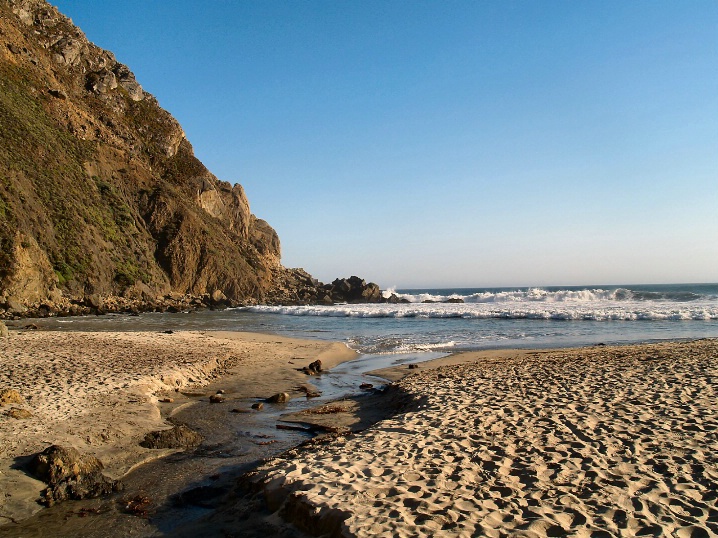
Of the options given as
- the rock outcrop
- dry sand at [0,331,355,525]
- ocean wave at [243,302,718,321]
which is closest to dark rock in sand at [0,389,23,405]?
dry sand at [0,331,355,525]

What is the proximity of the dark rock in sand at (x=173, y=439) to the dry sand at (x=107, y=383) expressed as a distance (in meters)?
0.19

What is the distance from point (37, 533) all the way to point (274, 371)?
9.98m

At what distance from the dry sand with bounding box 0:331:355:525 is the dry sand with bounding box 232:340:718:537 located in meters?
2.71

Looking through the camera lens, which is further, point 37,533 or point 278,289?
point 278,289

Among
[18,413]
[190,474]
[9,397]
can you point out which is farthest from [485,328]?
[18,413]

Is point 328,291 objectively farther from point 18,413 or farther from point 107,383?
point 18,413

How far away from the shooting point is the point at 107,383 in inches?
399

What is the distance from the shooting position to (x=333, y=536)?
4.37 metres

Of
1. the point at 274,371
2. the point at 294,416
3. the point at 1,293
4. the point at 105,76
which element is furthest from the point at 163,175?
the point at 294,416

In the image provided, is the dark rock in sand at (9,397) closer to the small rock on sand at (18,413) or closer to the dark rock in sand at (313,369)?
the small rock on sand at (18,413)

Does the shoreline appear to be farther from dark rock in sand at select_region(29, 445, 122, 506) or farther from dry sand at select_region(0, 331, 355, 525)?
dry sand at select_region(0, 331, 355, 525)

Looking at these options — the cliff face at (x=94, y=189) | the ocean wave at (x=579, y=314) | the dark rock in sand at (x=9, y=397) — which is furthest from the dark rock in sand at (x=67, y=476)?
the ocean wave at (x=579, y=314)

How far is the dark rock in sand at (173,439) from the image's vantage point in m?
7.68

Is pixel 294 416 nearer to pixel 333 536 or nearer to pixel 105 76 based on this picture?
pixel 333 536
